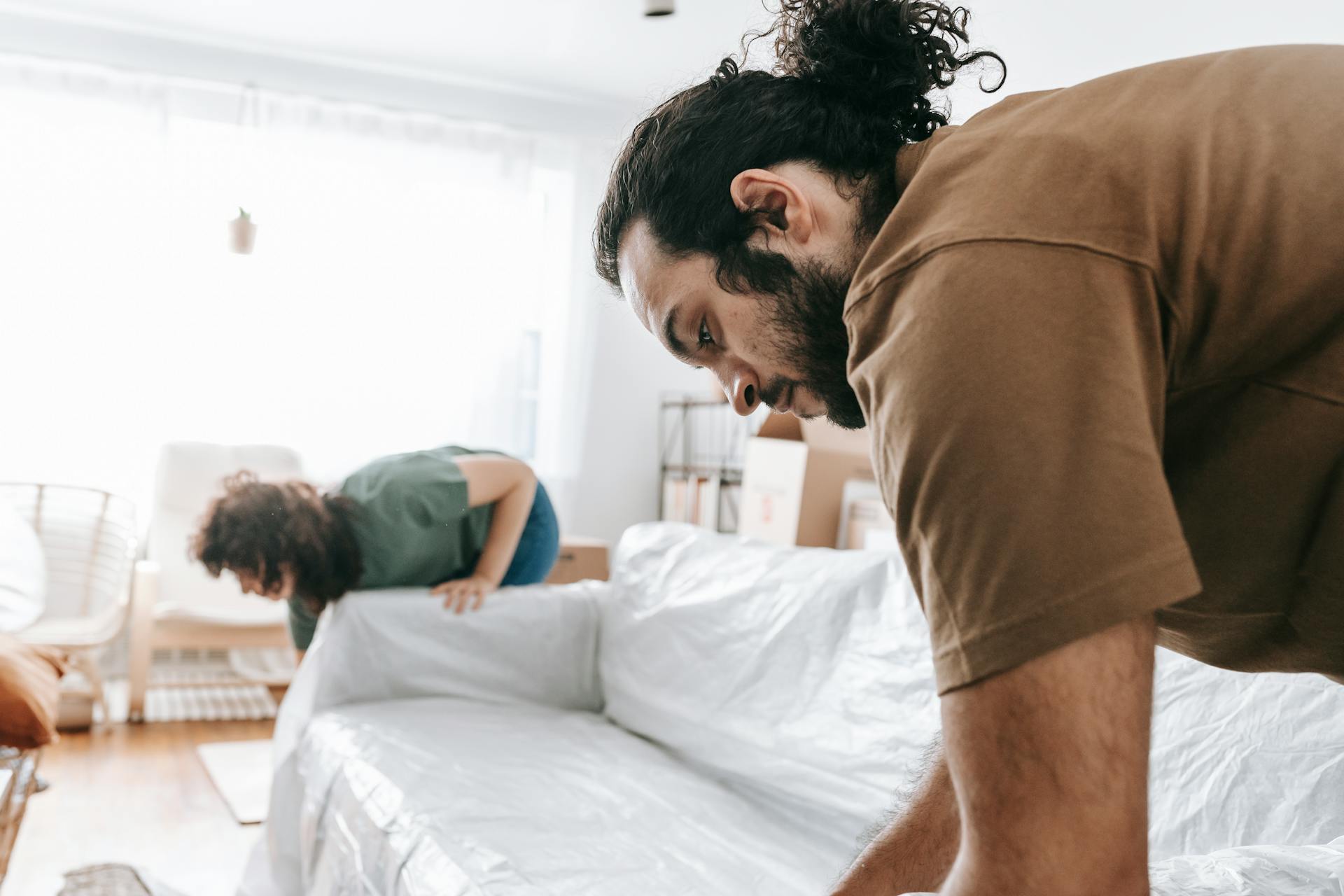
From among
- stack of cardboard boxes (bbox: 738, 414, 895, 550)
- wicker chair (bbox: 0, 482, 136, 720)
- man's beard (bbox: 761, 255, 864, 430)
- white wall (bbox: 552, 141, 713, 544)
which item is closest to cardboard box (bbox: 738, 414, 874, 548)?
stack of cardboard boxes (bbox: 738, 414, 895, 550)

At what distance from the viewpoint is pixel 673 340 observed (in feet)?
2.52

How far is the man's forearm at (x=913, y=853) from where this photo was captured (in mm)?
792

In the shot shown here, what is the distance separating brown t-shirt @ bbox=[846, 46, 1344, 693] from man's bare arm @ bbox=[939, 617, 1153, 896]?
17 mm

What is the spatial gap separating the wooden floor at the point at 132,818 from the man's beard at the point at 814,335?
2029 mm

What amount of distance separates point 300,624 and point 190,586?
62.7 inches

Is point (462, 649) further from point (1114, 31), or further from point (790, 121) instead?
point (1114, 31)

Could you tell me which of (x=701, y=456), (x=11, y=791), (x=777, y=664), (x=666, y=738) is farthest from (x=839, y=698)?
(x=701, y=456)

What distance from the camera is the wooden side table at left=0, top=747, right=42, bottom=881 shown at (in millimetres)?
1589

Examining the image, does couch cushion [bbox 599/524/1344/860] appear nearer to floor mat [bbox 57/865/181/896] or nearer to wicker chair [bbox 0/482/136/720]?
floor mat [bbox 57/865/181/896]

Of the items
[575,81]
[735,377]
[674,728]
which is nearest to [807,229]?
[735,377]

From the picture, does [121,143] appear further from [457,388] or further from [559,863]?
[559,863]

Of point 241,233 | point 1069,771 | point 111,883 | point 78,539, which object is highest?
point 241,233

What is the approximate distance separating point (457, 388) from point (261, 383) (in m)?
0.78

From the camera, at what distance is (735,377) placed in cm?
75
